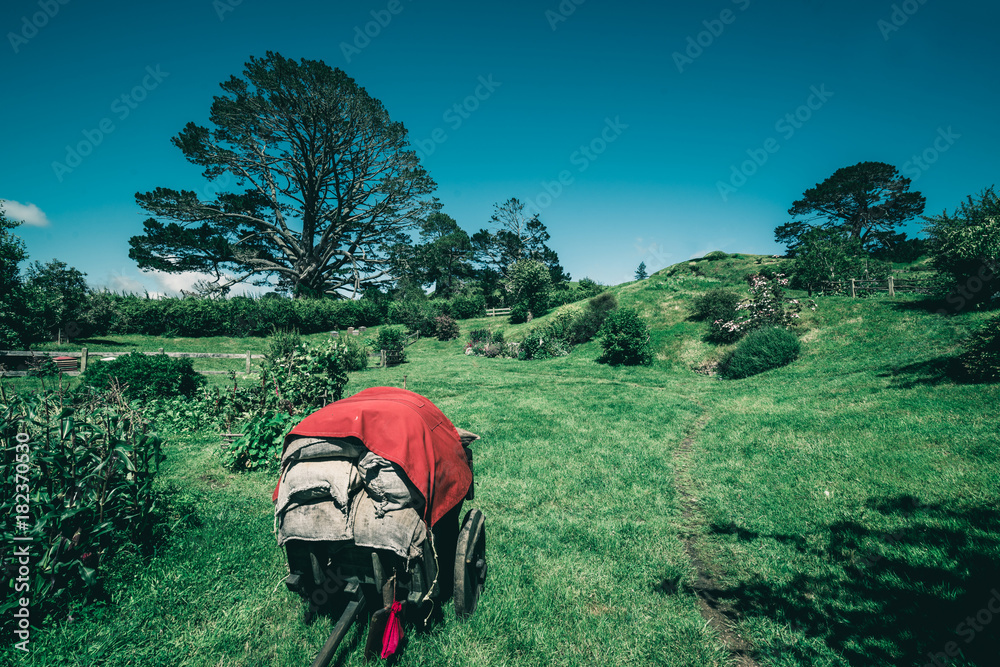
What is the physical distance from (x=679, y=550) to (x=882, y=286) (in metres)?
30.1

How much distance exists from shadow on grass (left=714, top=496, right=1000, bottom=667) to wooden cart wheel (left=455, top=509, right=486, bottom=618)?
2677 millimetres

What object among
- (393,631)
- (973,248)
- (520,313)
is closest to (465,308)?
(520,313)

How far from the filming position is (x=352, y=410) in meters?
2.89

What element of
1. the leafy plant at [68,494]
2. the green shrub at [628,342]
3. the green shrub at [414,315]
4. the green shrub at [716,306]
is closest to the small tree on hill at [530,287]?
the green shrub at [414,315]

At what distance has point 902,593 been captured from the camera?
3.72m

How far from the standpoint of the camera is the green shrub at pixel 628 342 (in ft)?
65.2

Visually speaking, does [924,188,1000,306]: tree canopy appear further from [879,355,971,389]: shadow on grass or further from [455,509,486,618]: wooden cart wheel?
[455,509,486,618]: wooden cart wheel

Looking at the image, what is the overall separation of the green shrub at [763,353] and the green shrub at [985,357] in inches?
277

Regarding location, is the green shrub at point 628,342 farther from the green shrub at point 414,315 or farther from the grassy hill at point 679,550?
the green shrub at point 414,315

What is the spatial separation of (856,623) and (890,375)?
1060 cm

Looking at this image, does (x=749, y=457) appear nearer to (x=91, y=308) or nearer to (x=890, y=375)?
(x=890, y=375)

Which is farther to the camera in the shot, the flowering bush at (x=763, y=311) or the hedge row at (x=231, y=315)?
the hedge row at (x=231, y=315)

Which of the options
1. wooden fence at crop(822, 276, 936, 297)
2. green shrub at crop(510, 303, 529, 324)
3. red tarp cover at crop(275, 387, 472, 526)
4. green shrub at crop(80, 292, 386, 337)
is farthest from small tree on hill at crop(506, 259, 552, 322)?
red tarp cover at crop(275, 387, 472, 526)

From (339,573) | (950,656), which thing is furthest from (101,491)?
(950,656)
